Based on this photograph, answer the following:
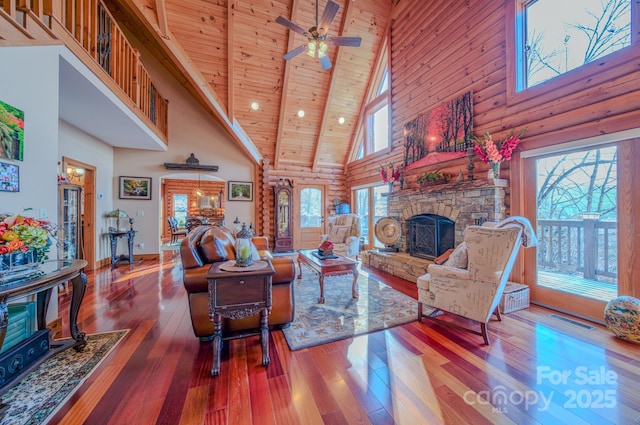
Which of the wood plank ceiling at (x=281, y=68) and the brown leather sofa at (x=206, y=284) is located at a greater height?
the wood plank ceiling at (x=281, y=68)

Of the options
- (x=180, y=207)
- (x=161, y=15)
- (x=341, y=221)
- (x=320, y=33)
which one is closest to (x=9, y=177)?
(x=161, y=15)

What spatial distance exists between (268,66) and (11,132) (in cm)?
482

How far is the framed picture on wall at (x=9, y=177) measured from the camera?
184cm

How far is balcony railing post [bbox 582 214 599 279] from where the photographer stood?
2.67 m

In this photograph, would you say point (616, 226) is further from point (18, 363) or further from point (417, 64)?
point (18, 363)

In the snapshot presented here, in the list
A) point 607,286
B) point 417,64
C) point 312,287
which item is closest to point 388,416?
point 312,287

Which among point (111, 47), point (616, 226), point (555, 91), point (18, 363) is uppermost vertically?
point (111, 47)

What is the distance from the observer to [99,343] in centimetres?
220

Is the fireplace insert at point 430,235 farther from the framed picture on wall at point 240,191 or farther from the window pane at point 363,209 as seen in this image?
the framed picture on wall at point 240,191

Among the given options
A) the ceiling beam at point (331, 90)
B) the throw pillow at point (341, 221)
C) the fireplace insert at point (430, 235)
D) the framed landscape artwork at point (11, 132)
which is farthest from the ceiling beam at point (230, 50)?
the fireplace insert at point (430, 235)

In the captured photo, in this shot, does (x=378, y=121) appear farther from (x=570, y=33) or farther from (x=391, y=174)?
(x=570, y=33)

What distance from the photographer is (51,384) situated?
5.51 feet

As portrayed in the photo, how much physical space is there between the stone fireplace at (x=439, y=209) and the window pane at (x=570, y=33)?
1.50 meters

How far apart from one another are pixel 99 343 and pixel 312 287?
2462 millimetres
